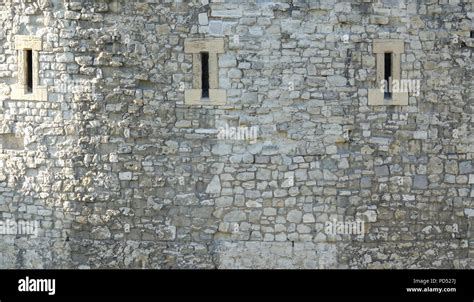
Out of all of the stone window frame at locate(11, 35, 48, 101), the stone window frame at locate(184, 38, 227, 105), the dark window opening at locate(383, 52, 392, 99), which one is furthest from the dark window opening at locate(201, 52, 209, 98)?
the dark window opening at locate(383, 52, 392, 99)

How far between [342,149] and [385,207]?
91 cm

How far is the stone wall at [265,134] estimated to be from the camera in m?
12.9

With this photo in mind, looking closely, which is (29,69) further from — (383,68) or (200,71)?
(383,68)

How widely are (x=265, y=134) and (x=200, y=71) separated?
1129 millimetres

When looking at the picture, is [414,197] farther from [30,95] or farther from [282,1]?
[30,95]

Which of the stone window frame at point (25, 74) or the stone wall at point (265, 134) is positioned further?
the stone window frame at point (25, 74)

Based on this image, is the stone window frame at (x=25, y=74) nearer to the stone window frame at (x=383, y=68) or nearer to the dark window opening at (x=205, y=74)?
the dark window opening at (x=205, y=74)

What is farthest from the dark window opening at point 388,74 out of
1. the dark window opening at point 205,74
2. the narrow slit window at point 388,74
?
the dark window opening at point 205,74

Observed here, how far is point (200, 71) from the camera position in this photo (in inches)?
508

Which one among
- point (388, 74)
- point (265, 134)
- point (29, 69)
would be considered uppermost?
point (29, 69)

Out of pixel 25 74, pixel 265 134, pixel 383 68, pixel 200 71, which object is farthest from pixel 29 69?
pixel 383 68

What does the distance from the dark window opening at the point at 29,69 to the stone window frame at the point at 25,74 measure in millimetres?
22

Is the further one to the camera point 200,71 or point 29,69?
point 29,69

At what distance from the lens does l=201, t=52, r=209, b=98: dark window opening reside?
42.4 feet
